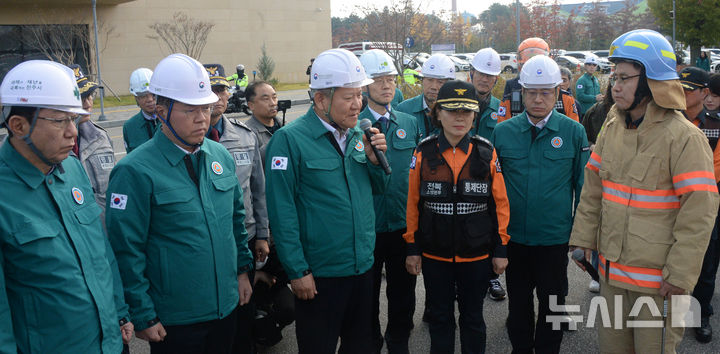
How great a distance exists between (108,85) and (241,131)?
29725mm

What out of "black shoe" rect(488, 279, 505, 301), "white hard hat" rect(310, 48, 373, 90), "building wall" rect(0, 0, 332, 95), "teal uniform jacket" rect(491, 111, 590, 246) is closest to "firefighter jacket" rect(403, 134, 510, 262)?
"teal uniform jacket" rect(491, 111, 590, 246)

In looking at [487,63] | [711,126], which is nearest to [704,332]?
[711,126]

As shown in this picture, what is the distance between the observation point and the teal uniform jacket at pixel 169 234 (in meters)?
2.76

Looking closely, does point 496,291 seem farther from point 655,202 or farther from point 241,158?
point 241,158

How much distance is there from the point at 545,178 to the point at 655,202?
3.34ft

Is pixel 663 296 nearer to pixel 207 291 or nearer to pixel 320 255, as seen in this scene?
pixel 320 255

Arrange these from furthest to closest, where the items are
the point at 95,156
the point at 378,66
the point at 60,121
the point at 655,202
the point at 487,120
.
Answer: the point at 487,120 → the point at 378,66 → the point at 95,156 → the point at 655,202 → the point at 60,121

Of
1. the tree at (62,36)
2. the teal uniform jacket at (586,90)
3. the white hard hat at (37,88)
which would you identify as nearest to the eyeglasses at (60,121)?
the white hard hat at (37,88)

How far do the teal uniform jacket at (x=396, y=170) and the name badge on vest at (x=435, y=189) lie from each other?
0.49 metres

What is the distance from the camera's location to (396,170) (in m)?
4.41

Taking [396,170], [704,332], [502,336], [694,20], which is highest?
[694,20]

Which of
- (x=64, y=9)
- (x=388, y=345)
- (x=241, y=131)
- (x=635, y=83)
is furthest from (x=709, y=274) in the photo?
(x=64, y=9)

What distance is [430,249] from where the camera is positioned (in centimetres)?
382

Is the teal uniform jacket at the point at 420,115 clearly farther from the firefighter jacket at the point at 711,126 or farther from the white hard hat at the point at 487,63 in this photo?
the firefighter jacket at the point at 711,126
